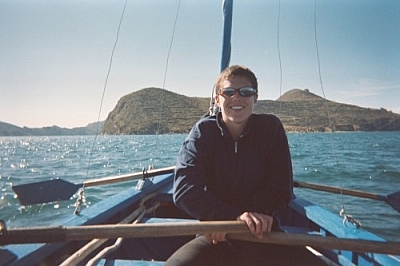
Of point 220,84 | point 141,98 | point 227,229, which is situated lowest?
point 227,229

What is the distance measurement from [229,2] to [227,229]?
18.8 ft

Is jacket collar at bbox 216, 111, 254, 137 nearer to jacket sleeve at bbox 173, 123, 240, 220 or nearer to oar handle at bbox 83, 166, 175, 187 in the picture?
jacket sleeve at bbox 173, 123, 240, 220

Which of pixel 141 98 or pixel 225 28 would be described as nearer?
pixel 225 28

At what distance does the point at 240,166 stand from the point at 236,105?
45 centimetres

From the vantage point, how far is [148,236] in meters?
1.85

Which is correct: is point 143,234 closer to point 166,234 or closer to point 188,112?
point 166,234

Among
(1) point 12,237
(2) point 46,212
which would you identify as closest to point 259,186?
(1) point 12,237

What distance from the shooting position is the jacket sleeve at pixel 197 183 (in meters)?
2.04

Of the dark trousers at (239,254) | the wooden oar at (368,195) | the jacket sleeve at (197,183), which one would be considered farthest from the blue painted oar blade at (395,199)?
the jacket sleeve at (197,183)

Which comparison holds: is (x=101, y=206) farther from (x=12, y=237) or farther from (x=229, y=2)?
(x=229, y=2)

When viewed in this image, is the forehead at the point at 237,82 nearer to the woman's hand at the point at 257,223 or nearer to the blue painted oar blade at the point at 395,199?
the woman's hand at the point at 257,223

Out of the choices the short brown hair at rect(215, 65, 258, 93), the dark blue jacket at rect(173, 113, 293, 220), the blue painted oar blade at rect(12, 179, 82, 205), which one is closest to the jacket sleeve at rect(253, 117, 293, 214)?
the dark blue jacket at rect(173, 113, 293, 220)

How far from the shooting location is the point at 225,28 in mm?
6469

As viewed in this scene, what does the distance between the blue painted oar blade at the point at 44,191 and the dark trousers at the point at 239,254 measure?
130 cm
